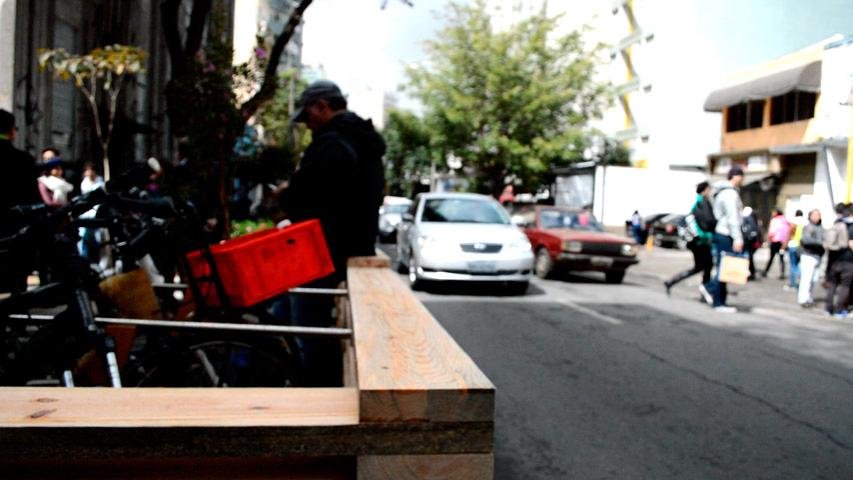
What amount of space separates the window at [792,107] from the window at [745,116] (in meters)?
0.77

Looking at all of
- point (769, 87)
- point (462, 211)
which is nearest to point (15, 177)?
point (462, 211)

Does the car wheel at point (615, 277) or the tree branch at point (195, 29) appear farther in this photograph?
the car wheel at point (615, 277)

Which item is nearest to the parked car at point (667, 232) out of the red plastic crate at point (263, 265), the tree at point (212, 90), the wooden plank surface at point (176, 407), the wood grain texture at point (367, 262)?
the tree at point (212, 90)

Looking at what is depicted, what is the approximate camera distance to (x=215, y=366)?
3834 millimetres

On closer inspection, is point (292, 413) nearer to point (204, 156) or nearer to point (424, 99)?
point (204, 156)

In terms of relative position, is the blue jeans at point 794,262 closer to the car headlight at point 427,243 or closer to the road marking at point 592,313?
the road marking at point 592,313

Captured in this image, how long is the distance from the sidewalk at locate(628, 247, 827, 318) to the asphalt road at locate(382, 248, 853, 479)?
5.79 ft

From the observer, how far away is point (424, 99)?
3769 centimetres

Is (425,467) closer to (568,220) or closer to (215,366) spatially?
(215,366)

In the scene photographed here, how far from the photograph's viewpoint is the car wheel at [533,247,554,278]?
16609 millimetres

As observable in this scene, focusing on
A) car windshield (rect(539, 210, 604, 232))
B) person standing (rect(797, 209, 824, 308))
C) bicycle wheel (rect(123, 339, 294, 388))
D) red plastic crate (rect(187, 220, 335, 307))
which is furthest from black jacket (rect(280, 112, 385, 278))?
car windshield (rect(539, 210, 604, 232))

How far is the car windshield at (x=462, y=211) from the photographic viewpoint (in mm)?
14508

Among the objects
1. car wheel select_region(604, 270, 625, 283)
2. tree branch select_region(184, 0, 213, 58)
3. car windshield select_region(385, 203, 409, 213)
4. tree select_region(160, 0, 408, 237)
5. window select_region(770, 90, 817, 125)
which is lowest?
car wheel select_region(604, 270, 625, 283)

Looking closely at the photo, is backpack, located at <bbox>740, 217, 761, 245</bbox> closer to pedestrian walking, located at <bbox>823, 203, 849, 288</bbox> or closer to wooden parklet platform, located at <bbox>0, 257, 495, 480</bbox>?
pedestrian walking, located at <bbox>823, 203, 849, 288</bbox>
